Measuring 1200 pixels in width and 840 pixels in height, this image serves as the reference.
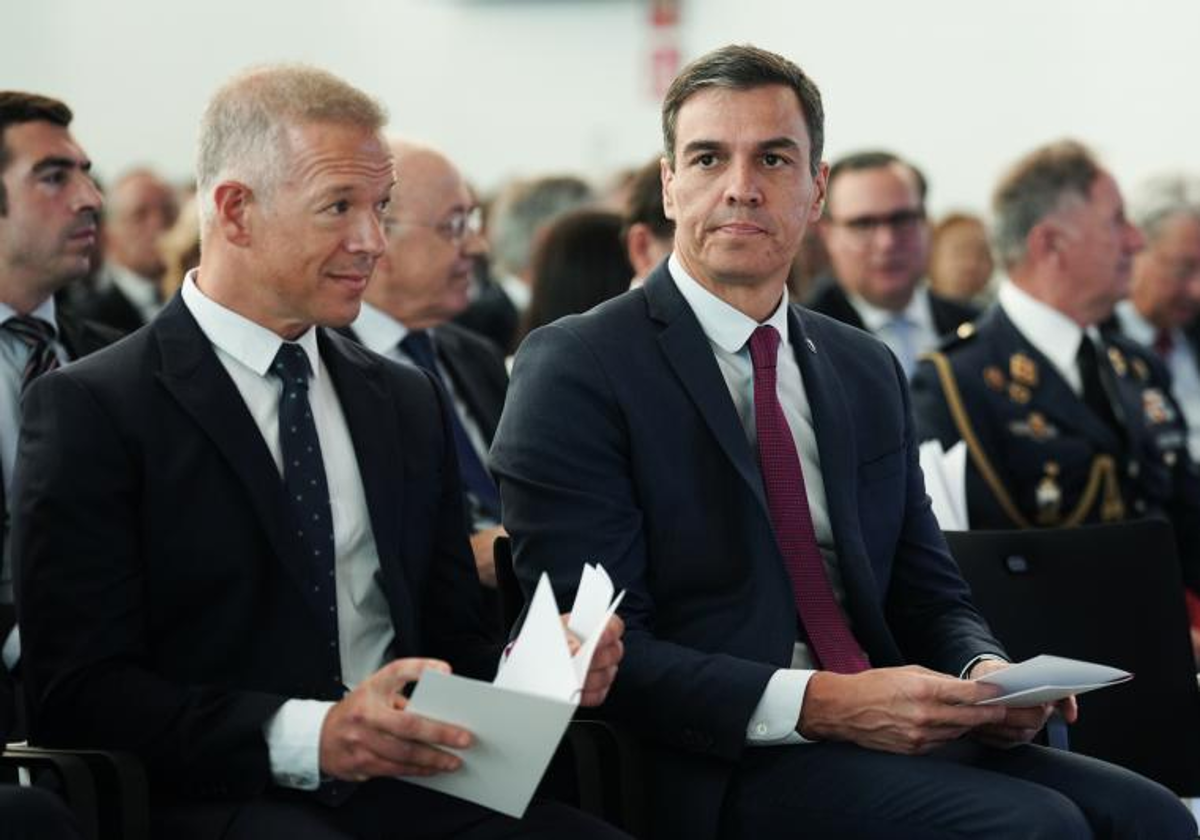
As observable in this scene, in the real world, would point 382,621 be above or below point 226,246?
below

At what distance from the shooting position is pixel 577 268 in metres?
4.77

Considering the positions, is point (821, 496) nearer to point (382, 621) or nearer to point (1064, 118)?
point (382, 621)

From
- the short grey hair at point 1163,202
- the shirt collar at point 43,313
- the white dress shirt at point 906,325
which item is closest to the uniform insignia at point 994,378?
the white dress shirt at point 906,325

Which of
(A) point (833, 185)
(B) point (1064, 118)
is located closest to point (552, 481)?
(A) point (833, 185)

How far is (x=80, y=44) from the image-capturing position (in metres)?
12.9

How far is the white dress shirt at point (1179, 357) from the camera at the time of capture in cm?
639

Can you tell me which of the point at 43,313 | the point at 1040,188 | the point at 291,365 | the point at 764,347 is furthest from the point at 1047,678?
the point at 1040,188

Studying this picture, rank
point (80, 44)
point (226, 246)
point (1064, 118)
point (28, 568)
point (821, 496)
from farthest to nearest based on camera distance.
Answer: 1. point (80, 44)
2. point (1064, 118)
3. point (821, 496)
4. point (226, 246)
5. point (28, 568)

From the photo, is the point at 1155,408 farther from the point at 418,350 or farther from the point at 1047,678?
the point at 1047,678

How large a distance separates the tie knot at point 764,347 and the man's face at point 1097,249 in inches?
74.6

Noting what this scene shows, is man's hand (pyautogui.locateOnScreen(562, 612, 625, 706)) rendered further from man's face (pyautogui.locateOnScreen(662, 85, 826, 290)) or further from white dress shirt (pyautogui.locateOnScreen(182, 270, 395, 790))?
man's face (pyautogui.locateOnScreen(662, 85, 826, 290))

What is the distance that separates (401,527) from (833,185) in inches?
134

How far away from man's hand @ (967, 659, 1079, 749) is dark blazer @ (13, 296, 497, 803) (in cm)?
86

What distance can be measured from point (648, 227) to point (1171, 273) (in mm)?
2913
